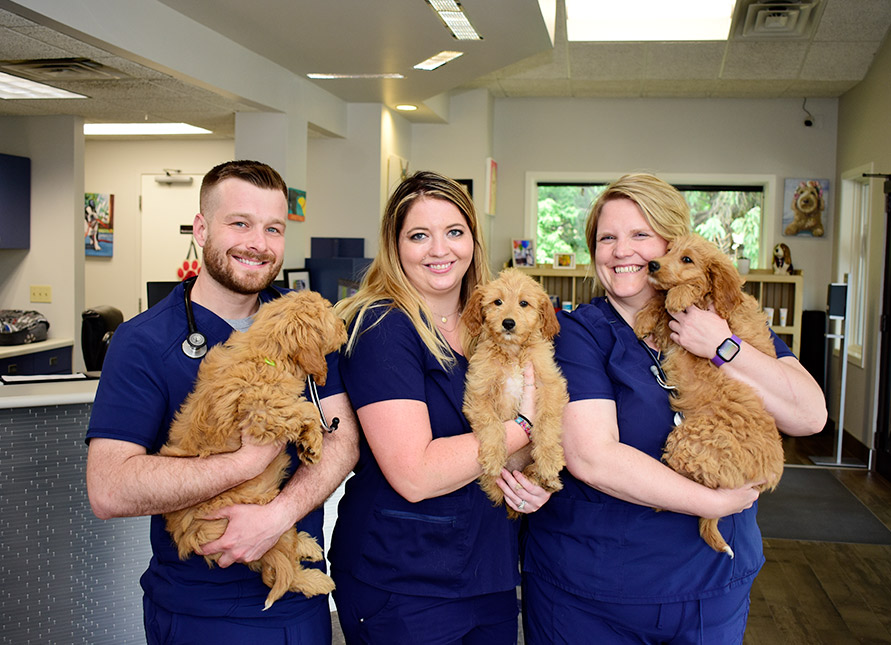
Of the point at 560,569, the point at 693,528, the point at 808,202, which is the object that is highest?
the point at 808,202

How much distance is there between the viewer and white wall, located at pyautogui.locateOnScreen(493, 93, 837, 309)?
819 centimetres

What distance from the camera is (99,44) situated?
11.8 ft

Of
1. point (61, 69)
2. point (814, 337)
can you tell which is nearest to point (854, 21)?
point (814, 337)

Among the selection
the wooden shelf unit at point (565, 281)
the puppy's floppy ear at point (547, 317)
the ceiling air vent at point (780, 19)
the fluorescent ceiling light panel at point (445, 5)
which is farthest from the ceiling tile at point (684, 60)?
the puppy's floppy ear at point (547, 317)

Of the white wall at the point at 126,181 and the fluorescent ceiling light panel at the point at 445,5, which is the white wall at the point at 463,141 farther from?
the fluorescent ceiling light panel at the point at 445,5

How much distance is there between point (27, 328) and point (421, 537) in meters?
5.17

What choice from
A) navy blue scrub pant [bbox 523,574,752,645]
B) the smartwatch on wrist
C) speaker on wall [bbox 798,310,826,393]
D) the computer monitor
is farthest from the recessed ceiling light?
speaker on wall [bbox 798,310,826,393]

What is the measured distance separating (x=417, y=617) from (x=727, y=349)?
38.7 inches

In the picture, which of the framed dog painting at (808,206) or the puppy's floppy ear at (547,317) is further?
the framed dog painting at (808,206)

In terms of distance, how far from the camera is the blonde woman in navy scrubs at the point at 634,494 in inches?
64.9

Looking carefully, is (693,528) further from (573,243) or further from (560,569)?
(573,243)

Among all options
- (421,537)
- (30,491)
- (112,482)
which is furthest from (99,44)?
(421,537)

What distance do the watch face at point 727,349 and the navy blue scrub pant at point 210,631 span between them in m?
1.22

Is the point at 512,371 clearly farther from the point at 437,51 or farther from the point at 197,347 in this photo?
the point at 437,51
